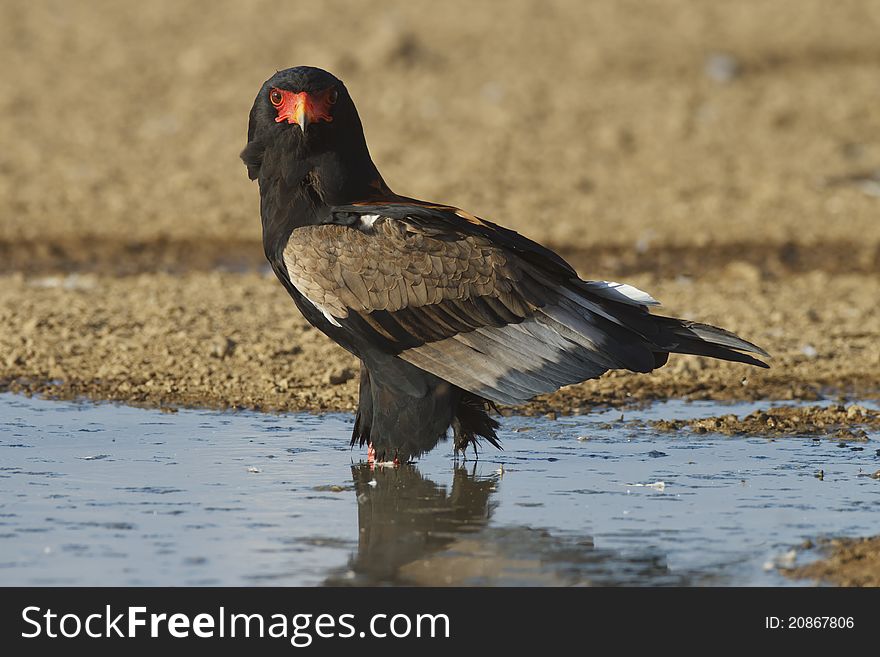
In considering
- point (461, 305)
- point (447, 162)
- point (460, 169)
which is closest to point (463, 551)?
point (461, 305)

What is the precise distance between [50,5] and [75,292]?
33.3 ft

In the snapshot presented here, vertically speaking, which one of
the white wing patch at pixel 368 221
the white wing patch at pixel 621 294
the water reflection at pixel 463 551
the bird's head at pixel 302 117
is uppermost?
the bird's head at pixel 302 117

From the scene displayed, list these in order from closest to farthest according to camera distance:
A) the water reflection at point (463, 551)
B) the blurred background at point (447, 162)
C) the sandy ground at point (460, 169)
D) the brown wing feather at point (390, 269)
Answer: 1. the water reflection at point (463, 551)
2. the brown wing feather at point (390, 269)
3. the sandy ground at point (460, 169)
4. the blurred background at point (447, 162)

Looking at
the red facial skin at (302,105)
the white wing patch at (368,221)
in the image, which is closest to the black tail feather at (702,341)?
the white wing patch at (368,221)

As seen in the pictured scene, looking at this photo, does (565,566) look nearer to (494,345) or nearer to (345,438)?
(494,345)

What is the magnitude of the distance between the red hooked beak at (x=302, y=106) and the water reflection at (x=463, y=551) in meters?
1.54

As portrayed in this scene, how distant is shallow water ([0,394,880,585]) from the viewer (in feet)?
18.0

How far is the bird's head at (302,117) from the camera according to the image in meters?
6.76

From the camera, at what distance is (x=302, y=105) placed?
6.71 m

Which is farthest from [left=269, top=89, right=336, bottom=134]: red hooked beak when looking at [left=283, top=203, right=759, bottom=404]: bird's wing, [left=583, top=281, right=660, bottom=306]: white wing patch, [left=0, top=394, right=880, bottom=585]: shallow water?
[left=0, top=394, right=880, bottom=585]: shallow water

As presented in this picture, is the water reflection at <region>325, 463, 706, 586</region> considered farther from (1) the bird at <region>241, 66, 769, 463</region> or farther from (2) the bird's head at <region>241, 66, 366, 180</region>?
(2) the bird's head at <region>241, 66, 366, 180</region>

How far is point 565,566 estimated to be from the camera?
218 inches

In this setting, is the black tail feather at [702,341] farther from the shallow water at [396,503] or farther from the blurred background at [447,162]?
the blurred background at [447,162]
